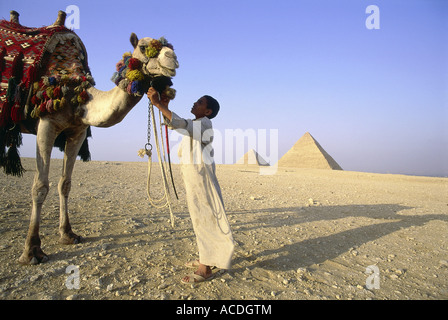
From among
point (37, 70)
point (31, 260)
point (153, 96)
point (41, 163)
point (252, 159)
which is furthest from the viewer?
point (252, 159)

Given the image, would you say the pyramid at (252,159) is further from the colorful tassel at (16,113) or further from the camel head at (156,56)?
the camel head at (156,56)

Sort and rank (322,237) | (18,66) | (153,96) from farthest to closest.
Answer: (322,237)
(18,66)
(153,96)

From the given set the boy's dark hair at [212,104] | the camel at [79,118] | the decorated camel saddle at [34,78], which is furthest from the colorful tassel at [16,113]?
the boy's dark hair at [212,104]

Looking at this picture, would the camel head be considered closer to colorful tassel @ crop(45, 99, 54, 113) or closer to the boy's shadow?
colorful tassel @ crop(45, 99, 54, 113)

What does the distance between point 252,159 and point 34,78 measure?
4679 cm

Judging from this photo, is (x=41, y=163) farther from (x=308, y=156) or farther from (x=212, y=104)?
(x=308, y=156)

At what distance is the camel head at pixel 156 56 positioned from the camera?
2736 mm

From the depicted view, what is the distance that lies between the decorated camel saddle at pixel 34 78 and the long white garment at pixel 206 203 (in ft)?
5.44

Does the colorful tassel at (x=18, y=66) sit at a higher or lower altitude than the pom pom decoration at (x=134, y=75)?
higher

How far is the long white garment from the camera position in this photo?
9.11 ft

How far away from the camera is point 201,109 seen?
2.82 meters

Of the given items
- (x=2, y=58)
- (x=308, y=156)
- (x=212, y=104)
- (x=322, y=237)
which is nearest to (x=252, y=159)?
(x=308, y=156)

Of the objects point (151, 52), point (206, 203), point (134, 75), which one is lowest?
point (206, 203)
